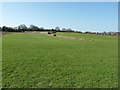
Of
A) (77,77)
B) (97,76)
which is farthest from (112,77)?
(77,77)

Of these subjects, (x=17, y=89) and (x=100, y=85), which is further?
(x=100, y=85)

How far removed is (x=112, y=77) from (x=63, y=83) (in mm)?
1902

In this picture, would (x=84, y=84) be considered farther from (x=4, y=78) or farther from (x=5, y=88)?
(x=4, y=78)

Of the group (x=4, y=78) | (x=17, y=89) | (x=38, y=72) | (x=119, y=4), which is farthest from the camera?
(x=119, y=4)

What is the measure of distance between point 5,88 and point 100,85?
2.81 meters

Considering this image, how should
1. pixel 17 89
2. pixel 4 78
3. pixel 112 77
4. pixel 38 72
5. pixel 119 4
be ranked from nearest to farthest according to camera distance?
1. pixel 17 89
2. pixel 4 78
3. pixel 112 77
4. pixel 38 72
5. pixel 119 4

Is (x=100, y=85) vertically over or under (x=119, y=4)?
under

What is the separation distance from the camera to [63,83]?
136 inches

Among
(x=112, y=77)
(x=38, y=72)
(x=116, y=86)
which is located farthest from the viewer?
(x=38, y=72)

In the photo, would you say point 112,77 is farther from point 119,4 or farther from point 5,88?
point 119,4

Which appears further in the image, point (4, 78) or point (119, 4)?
point (119, 4)

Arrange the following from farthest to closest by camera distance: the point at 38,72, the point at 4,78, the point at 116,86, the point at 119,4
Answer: the point at 119,4
the point at 38,72
the point at 4,78
the point at 116,86

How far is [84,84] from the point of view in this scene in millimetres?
3445

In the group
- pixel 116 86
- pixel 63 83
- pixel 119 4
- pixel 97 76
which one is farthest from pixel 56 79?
pixel 119 4
